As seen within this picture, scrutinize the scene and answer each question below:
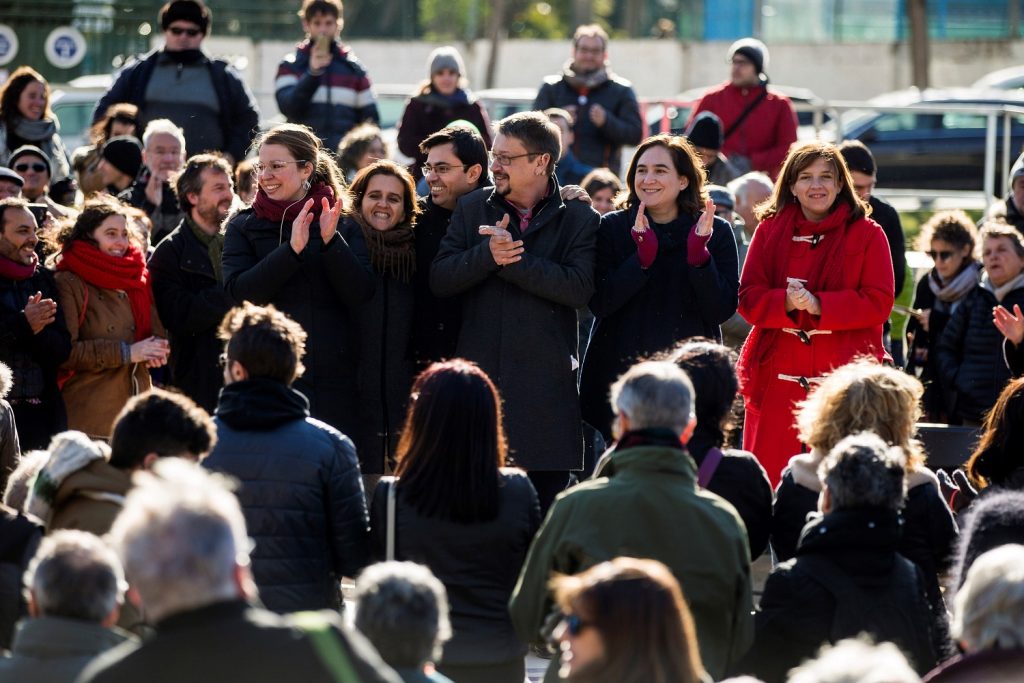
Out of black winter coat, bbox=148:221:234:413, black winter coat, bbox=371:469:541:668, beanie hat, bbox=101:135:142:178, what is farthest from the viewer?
beanie hat, bbox=101:135:142:178

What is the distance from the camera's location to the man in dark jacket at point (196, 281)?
746 centimetres

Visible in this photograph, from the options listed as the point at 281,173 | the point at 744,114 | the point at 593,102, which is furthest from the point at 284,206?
the point at 744,114

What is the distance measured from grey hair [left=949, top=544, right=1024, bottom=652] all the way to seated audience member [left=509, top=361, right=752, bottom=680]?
71 centimetres

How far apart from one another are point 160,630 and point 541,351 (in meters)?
3.83

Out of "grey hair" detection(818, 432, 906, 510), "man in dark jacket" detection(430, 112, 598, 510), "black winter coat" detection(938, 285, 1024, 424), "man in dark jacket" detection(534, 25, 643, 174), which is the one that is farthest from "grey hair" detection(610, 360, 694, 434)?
"man in dark jacket" detection(534, 25, 643, 174)

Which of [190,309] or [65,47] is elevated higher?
[65,47]

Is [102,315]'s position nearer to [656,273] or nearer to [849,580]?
[656,273]

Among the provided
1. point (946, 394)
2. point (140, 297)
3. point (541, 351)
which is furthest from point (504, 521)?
point (946, 394)

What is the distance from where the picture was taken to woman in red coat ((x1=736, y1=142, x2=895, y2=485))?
713 centimetres

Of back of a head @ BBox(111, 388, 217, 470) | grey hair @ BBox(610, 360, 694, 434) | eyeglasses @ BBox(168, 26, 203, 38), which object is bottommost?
back of a head @ BBox(111, 388, 217, 470)

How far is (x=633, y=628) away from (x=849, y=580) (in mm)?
1400

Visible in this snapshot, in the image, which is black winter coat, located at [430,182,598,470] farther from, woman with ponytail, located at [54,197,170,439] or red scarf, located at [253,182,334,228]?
woman with ponytail, located at [54,197,170,439]

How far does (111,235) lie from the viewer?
736 cm

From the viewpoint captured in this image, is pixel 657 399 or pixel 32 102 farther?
pixel 32 102
